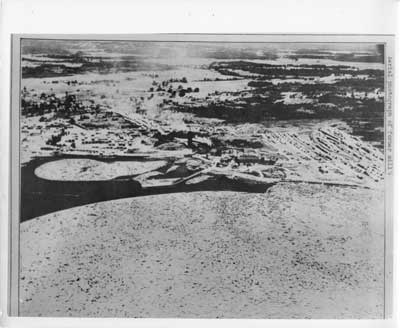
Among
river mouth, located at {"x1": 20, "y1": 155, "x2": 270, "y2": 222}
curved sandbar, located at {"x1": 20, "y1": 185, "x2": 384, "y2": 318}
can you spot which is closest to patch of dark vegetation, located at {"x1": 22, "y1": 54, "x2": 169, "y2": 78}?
river mouth, located at {"x1": 20, "y1": 155, "x2": 270, "y2": 222}

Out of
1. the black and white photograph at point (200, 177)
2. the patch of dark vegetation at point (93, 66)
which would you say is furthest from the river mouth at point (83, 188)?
the patch of dark vegetation at point (93, 66)

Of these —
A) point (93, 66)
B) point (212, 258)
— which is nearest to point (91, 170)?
point (93, 66)

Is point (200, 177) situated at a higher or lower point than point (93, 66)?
lower

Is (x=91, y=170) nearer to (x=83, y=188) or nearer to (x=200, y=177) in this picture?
(x=83, y=188)

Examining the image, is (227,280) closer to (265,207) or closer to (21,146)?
(265,207)

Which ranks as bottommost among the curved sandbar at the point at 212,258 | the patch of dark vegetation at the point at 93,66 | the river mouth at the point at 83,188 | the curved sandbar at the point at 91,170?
the curved sandbar at the point at 212,258

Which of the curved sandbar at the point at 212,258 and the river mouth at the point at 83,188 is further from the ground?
the river mouth at the point at 83,188

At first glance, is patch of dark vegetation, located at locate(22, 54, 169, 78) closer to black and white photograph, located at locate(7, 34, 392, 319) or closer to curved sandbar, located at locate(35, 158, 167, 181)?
black and white photograph, located at locate(7, 34, 392, 319)

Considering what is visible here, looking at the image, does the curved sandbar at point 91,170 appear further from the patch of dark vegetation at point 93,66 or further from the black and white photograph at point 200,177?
the patch of dark vegetation at point 93,66
